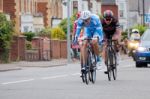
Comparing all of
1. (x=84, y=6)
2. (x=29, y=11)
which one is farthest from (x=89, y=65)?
(x=84, y=6)

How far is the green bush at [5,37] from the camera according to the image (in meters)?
39.1

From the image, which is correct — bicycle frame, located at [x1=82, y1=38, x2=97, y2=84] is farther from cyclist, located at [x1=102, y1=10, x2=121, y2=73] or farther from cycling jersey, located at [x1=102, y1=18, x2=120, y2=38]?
cycling jersey, located at [x1=102, y1=18, x2=120, y2=38]

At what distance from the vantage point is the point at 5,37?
3897 cm

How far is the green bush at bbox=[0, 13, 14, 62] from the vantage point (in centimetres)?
3906

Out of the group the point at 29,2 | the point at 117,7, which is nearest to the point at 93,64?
the point at 29,2

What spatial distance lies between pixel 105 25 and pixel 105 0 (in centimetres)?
8207

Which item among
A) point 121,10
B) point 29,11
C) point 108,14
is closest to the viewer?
point 108,14

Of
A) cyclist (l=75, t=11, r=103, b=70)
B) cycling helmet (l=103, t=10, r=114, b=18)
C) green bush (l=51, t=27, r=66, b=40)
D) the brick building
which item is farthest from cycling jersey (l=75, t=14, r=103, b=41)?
the brick building

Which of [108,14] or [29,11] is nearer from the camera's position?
[108,14]

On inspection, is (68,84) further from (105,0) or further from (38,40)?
(105,0)

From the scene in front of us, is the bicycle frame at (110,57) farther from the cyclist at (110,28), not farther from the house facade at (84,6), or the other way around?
the house facade at (84,6)

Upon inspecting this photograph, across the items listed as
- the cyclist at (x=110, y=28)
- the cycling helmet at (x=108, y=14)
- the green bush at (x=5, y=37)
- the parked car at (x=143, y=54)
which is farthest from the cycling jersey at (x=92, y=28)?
the green bush at (x=5, y=37)

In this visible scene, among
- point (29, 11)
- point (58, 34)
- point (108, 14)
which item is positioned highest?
point (29, 11)

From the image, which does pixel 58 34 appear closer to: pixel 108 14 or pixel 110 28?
pixel 110 28
